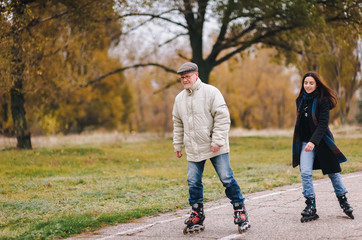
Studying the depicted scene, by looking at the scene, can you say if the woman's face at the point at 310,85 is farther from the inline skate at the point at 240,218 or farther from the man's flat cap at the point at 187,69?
the inline skate at the point at 240,218

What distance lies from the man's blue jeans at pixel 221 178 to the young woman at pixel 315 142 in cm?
94

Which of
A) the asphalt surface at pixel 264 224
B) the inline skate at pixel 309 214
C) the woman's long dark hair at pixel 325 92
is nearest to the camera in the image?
the asphalt surface at pixel 264 224

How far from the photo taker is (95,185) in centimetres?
992

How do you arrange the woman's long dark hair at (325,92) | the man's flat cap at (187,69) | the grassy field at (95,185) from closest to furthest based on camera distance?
the man's flat cap at (187,69)
the woman's long dark hair at (325,92)
the grassy field at (95,185)

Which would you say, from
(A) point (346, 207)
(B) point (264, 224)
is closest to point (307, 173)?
(A) point (346, 207)

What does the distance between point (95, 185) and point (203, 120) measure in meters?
5.24

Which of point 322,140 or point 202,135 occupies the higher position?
point 202,135

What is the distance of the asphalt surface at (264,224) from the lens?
5090mm

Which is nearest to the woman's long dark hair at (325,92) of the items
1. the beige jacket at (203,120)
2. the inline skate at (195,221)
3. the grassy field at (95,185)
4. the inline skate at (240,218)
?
the beige jacket at (203,120)

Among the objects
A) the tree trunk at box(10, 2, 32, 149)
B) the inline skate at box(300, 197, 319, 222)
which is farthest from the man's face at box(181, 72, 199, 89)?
the tree trunk at box(10, 2, 32, 149)

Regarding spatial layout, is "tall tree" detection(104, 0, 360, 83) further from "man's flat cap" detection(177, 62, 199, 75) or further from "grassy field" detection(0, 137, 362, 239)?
"man's flat cap" detection(177, 62, 199, 75)

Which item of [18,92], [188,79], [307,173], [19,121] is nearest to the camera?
[188,79]

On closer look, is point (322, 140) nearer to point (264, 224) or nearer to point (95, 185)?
point (264, 224)

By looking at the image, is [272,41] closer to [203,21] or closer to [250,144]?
[203,21]
